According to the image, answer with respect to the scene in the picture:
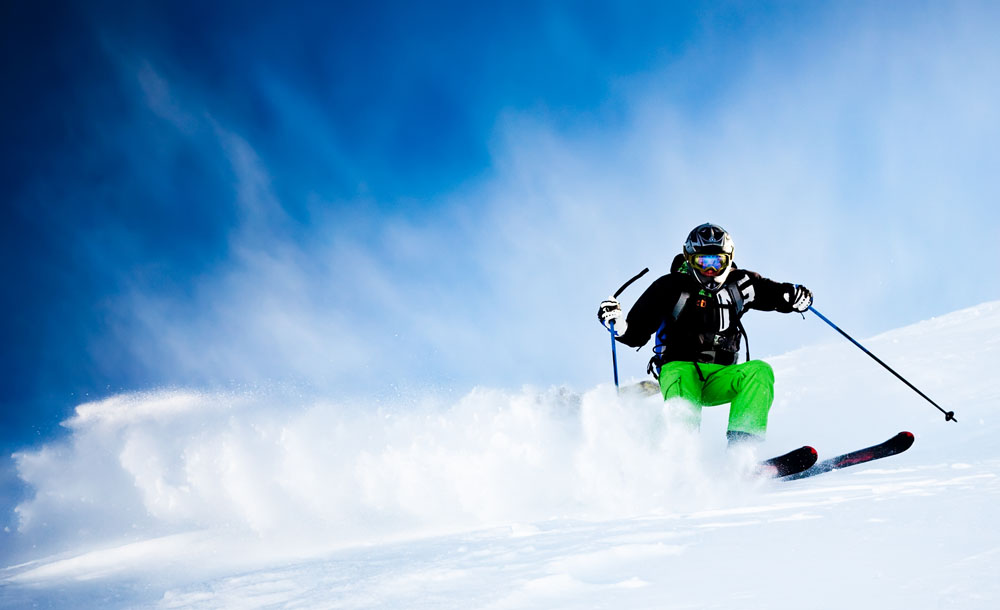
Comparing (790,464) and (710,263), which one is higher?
(710,263)

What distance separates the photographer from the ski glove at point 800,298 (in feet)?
20.3

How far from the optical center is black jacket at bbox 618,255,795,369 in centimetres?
595

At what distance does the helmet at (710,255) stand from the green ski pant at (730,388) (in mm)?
848

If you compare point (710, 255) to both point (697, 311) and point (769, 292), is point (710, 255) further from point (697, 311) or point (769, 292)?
point (769, 292)

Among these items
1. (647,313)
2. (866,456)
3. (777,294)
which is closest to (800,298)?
(777,294)

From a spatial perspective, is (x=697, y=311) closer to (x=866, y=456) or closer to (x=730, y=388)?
(x=730, y=388)

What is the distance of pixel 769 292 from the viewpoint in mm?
6242

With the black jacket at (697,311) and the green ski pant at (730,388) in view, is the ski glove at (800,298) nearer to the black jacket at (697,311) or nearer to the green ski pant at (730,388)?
the black jacket at (697,311)

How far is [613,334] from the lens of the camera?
6.46 m

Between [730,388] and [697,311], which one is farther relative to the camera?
[697,311]

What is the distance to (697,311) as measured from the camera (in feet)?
19.5

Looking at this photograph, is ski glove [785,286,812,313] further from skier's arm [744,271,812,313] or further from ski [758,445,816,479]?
ski [758,445,816,479]

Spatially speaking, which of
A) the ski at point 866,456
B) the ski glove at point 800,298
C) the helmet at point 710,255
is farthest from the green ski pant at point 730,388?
the ski glove at point 800,298

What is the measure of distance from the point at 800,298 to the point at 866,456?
1761 mm
